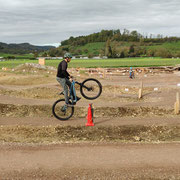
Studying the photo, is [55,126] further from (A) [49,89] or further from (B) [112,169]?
(A) [49,89]

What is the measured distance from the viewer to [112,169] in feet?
21.7

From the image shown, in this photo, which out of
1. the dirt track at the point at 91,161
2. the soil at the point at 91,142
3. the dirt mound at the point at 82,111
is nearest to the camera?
the dirt track at the point at 91,161

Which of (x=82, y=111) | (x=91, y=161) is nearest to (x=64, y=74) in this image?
(x=91, y=161)

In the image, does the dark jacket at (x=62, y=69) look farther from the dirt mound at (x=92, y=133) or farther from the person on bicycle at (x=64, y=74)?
the dirt mound at (x=92, y=133)

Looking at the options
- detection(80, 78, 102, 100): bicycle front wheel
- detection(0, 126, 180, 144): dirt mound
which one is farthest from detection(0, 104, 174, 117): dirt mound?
detection(0, 126, 180, 144): dirt mound

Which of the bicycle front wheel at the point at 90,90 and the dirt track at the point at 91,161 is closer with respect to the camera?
the dirt track at the point at 91,161

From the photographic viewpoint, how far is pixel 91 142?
8.62 m

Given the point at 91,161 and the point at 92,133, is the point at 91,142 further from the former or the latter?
the point at 92,133

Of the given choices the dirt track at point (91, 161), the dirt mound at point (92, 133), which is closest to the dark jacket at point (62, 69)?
the dirt mound at point (92, 133)

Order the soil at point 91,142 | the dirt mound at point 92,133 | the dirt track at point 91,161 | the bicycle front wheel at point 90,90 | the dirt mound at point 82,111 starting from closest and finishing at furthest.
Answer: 1. the dirt track at point 91,161
2. the soil at point 91,142
3. the dirt mound at point 92,133
4. the bicycle front wheel at point 90,90
5. the dirt mound at point 82,111

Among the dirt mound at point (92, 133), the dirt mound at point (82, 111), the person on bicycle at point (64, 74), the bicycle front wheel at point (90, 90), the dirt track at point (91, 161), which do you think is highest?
the person on bicycle at point (64, 74)

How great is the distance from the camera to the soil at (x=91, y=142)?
6.52 m

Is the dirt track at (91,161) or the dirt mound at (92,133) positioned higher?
the dirt track at (91,161)

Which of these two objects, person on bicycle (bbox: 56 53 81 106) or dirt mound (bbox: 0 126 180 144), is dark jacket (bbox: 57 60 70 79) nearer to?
person on bicycle (bbox: 56 53 81 106)
